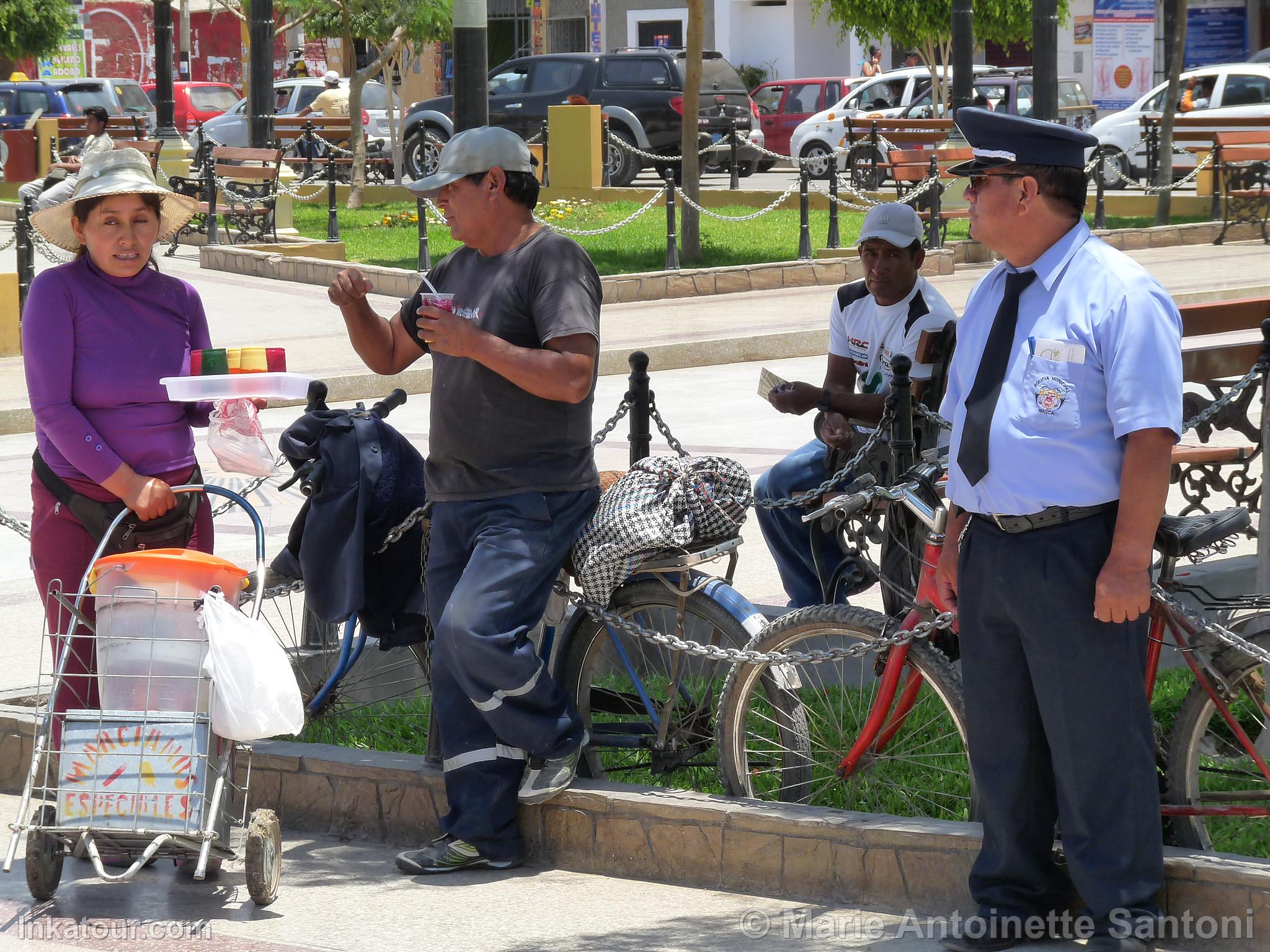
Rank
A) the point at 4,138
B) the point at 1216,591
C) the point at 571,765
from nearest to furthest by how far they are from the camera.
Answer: the point at 571,765 < the point at 1216,591 < the point at 4,138

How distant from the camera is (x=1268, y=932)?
4012 millimetres

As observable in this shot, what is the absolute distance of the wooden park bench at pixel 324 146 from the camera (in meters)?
28.3

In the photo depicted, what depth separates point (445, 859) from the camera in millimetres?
4750

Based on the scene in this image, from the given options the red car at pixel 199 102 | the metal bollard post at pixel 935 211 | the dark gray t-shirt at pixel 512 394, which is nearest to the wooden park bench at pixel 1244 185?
the metal bollard post at pixel 935 211

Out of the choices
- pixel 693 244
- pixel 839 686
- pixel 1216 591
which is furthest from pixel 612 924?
pixel 693 244

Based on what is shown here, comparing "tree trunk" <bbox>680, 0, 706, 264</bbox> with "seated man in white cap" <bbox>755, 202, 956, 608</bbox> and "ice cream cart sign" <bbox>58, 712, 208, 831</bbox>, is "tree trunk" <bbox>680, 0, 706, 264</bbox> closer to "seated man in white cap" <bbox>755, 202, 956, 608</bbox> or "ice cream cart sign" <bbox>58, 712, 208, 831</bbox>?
"seated man in white cap" <bbox>755, 202, 956, 608</bbox>

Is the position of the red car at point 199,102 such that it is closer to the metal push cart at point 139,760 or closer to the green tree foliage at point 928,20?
the green tree foliage at point 928,20

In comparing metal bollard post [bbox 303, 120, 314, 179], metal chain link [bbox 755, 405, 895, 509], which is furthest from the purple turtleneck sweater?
metal bollard post [bbox 303, 120, 314, 179]

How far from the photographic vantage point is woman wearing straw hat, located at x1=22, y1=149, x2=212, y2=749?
186 inches

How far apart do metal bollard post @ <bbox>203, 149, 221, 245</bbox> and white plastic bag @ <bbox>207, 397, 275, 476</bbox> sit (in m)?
16.4

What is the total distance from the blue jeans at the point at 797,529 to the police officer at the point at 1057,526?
6.76 feet

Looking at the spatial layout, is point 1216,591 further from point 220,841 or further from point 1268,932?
point 220,841

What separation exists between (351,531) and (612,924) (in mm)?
1377

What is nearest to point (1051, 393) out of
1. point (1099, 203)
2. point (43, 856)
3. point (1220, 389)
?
point (43, 856)
